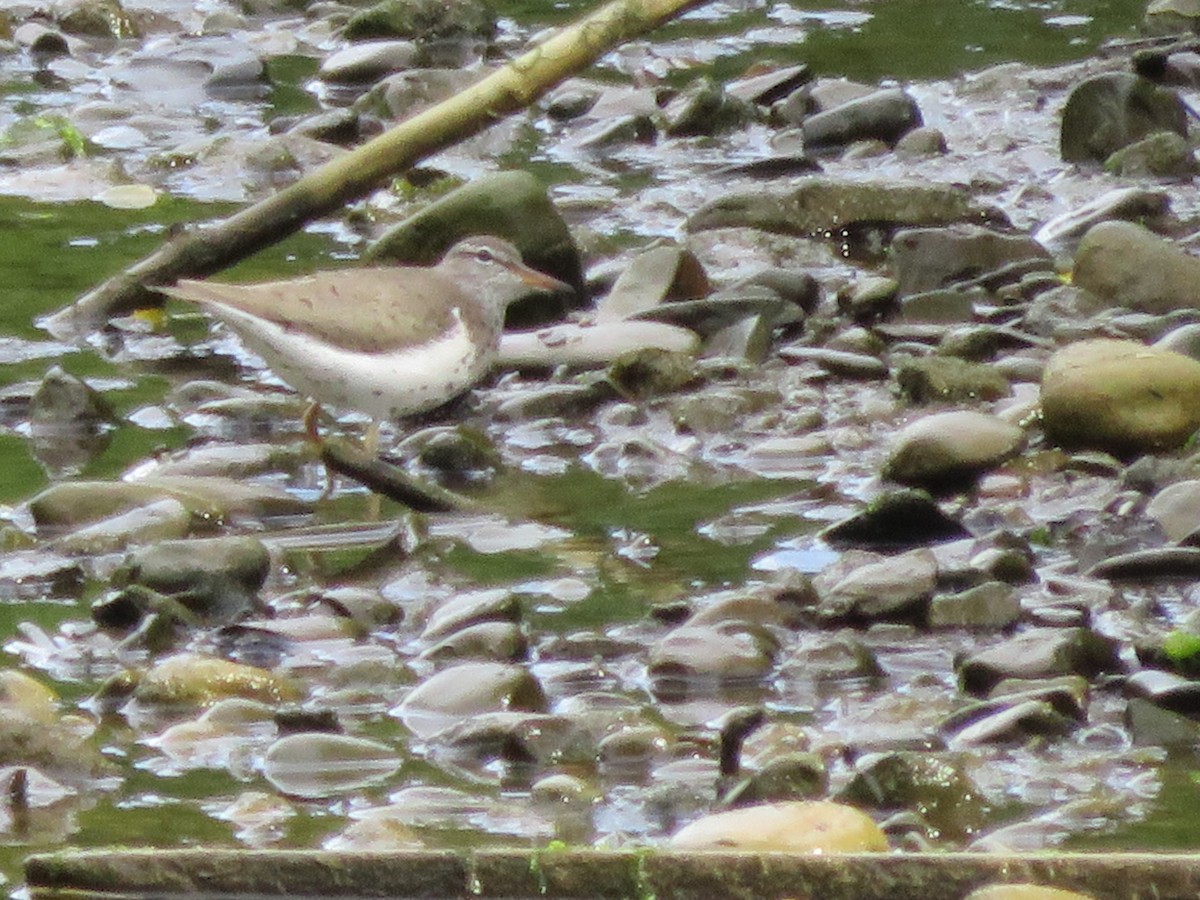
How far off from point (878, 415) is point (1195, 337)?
41.6 inches

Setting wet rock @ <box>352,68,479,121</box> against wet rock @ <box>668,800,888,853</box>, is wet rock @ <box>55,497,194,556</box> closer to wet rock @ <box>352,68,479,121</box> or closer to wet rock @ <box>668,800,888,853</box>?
wet rock @ <box>668,800,888,853</box>

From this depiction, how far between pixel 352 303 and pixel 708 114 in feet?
15.5

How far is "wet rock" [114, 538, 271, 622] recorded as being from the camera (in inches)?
256

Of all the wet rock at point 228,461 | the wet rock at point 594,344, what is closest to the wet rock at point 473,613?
the wet rock at point 228,461

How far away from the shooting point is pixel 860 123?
12016mm

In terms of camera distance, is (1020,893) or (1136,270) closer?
(1020,893)

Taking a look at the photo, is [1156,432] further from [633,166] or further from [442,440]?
[633,166]

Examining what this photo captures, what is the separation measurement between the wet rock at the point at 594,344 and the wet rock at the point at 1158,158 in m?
3.13

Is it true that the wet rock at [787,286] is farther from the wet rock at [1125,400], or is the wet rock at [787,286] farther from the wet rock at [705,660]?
the wet rock at [705,660]

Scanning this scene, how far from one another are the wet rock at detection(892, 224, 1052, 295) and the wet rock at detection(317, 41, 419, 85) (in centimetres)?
523

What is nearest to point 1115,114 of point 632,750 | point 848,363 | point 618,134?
point 618,134

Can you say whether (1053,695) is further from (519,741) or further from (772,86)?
(772,86)

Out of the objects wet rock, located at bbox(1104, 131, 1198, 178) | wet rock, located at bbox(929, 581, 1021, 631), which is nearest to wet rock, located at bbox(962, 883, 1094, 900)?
wet rock, located at bbox(929, 581, 1021, 631)

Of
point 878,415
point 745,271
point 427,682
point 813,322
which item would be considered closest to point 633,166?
point 745,271
